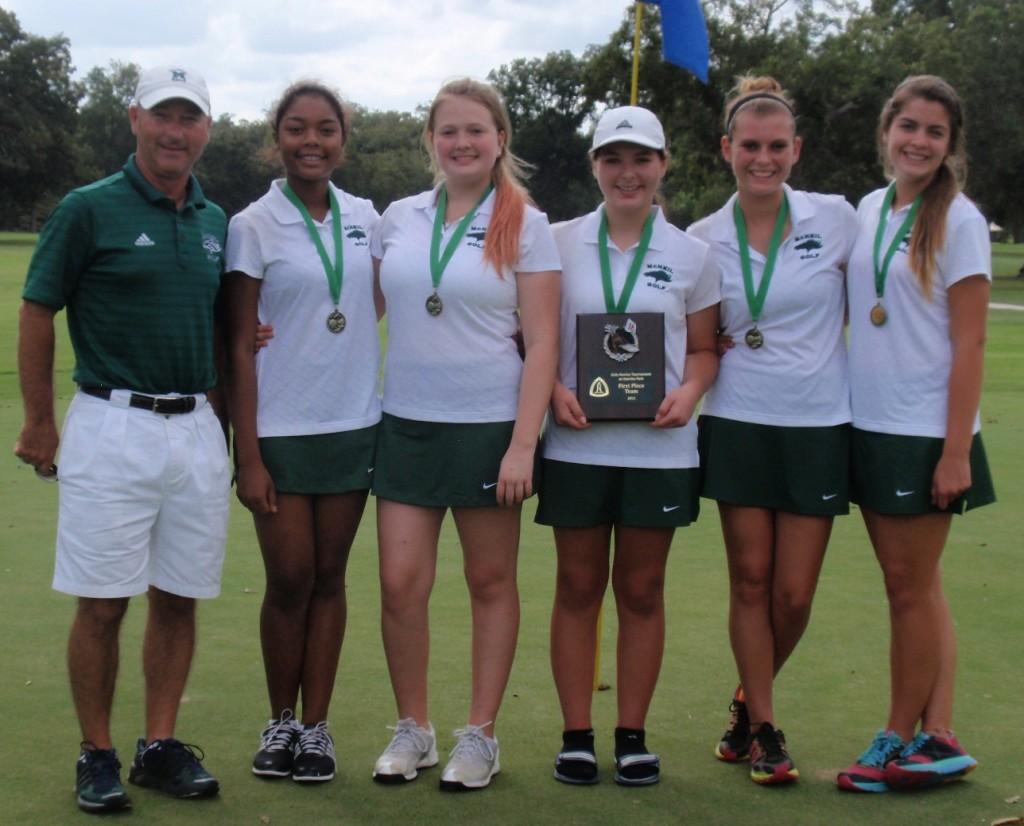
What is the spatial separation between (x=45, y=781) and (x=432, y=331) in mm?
1705

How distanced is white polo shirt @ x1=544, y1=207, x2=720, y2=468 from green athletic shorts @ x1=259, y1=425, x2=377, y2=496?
1.99 feet

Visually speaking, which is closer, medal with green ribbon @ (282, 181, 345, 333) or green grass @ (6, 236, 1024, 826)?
green grass @ (6, 236, 1024, 826)

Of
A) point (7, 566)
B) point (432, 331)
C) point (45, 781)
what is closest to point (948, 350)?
point (432, 331)

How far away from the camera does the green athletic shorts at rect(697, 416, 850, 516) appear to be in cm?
416

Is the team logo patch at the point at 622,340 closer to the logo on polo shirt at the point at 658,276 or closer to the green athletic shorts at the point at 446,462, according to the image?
the logo on polo shirt at the point at 658,276

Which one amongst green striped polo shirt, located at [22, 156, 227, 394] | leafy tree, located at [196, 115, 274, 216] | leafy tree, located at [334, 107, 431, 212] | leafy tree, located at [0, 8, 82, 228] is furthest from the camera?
leafy tree, located at [0, 8, 82, 228]

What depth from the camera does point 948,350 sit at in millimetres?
4055

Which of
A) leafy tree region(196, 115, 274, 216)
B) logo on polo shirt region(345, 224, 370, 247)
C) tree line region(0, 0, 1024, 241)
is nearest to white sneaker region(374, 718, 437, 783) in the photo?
logo on polo shirt region(345, 224, 370, 247)

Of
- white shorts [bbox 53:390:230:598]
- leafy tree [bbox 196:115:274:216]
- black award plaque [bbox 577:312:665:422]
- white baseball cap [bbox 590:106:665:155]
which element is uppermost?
leafy tree [bbox 196:115:274:216]

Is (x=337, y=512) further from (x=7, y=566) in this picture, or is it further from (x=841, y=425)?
(x=7, y=566)

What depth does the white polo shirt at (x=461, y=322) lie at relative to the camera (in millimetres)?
4074

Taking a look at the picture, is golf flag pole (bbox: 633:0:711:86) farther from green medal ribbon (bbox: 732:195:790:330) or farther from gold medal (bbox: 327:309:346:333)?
gold medal (bbox: 327:309:346:333)

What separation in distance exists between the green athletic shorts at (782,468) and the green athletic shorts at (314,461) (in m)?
1.07

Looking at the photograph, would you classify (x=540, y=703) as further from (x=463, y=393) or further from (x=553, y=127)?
(x=553, y=127)
